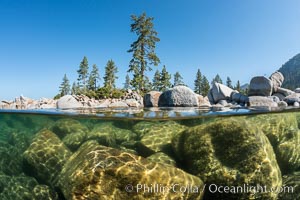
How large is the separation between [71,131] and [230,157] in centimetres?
454

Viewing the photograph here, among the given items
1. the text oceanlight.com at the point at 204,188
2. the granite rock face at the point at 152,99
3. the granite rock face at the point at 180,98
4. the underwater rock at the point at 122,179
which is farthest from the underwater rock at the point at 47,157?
the granite rock face at the point at 152,99

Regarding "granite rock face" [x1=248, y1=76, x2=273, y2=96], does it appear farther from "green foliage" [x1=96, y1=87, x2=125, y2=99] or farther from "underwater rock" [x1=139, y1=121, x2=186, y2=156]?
"green foliage" [x1=96, y1=87, x2=125, y2=99]

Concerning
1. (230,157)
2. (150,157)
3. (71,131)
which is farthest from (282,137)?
(71,131)

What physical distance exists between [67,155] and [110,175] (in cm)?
242

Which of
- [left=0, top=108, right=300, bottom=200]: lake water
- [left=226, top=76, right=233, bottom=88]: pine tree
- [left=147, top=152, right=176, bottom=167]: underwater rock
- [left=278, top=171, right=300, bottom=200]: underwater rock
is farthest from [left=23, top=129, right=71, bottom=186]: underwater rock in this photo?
[left=226, top=76, right=233, bottom=88]: pine tree

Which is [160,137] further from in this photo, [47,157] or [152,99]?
[152,99]

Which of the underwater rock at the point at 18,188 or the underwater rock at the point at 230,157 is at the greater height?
the underwater rock at the point at 230,157

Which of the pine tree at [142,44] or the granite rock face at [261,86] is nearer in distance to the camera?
the granite rock face at [261,86]

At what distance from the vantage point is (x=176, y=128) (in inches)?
256

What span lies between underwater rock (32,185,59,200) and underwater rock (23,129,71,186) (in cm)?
24

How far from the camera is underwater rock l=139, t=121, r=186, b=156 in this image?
5918mm

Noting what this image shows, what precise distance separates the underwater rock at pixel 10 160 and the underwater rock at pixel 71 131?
1.24m

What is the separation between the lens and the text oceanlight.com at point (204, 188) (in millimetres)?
4262

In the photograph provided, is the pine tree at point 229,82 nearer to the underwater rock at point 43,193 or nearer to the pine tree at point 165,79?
the pine tree at point 165,79
